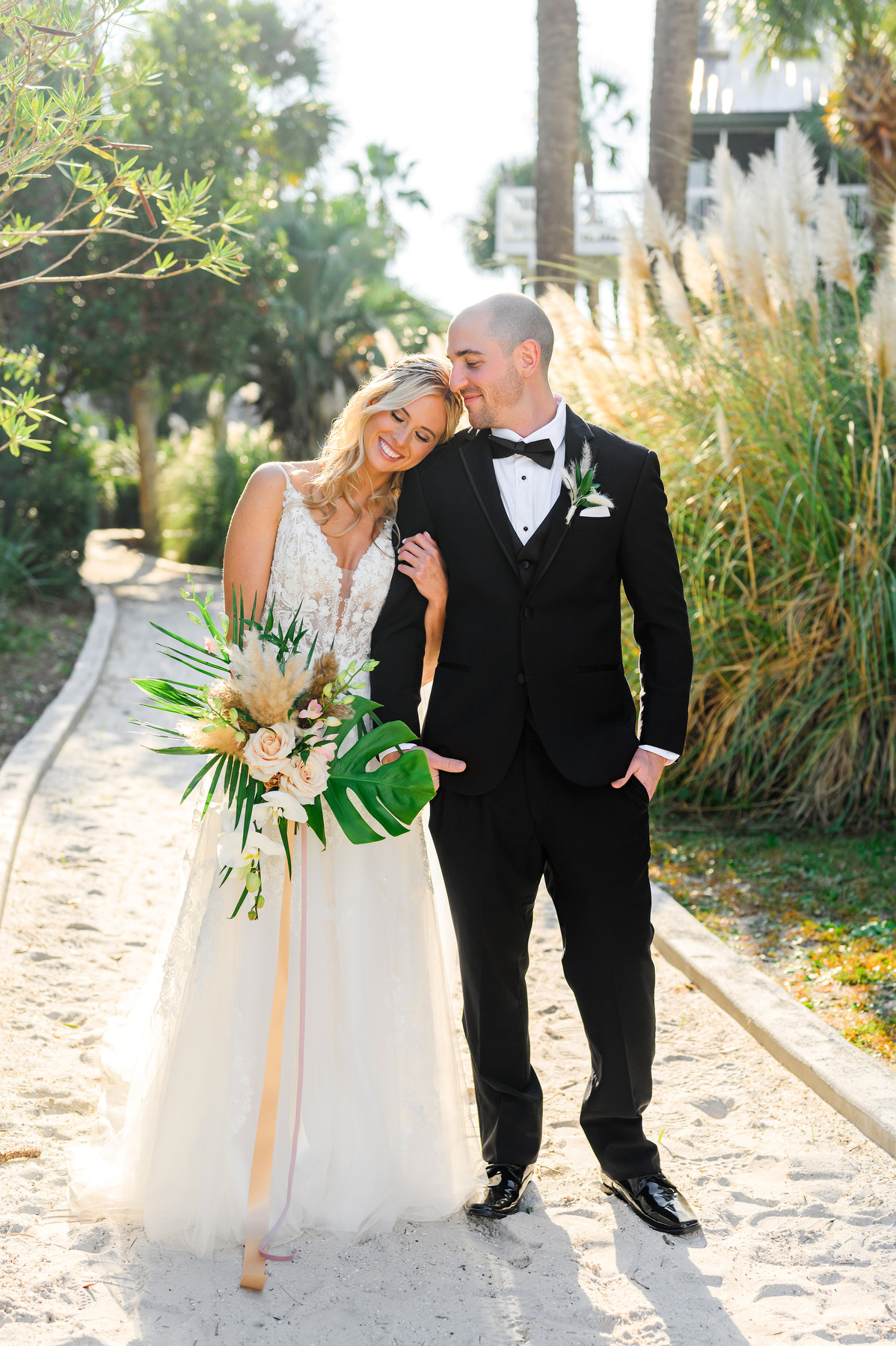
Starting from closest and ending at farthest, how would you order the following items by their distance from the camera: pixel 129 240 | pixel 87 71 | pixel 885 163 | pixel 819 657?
pixel 87 71 < pixel 819 657 < pixel 885 163 < pixel 129 240

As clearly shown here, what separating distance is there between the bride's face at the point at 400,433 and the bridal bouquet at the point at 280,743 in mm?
→ 534

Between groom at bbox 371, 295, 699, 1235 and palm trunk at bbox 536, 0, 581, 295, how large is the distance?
20.2ft

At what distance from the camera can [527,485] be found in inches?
116

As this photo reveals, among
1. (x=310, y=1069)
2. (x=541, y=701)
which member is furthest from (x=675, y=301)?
(x=310, y=1069)

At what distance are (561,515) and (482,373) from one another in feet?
1.36

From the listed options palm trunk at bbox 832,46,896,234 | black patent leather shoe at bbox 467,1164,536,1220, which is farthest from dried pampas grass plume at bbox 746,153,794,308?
palm trunk at bbox 832,46,896,234

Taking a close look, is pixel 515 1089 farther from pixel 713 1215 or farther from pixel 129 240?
pixel 129 240

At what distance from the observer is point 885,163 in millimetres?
11555

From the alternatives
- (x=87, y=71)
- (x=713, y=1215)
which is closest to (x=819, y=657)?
(x=713, y=1215)

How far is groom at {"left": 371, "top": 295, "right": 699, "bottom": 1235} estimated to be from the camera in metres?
2.87

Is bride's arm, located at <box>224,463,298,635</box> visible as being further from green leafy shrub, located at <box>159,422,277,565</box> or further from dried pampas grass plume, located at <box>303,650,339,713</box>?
green leafy shrub, located at <box>159,422,277,565</box>

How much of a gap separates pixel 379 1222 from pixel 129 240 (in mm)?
12409

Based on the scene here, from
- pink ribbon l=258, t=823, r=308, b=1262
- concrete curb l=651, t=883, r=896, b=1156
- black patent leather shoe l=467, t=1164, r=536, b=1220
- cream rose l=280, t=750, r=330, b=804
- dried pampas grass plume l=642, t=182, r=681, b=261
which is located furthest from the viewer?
dried pampas grass plume l=642, t=182, r=681, b=261

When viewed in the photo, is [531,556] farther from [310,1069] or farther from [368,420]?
[310,1069]
